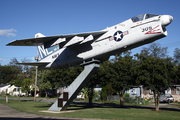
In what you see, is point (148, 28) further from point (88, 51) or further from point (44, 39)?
point (44, 39)

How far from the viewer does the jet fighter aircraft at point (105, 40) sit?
12242mm

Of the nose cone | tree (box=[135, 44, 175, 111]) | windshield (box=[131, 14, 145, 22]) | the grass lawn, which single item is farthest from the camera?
tree (box=[135, 44, 175, 111])

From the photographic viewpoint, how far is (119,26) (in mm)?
14008

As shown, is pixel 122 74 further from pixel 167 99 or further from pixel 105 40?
pixel 167 99

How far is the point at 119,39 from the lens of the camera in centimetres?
1362

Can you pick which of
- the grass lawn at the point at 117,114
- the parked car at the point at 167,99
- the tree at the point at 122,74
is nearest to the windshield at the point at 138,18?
the grass lawn at the point at 117,114

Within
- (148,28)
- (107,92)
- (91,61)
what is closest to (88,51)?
(91,61)

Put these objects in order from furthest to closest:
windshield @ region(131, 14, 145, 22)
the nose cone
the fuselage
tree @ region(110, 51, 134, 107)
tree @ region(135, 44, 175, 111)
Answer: tree @ region(110, 51, 134, 107), tree @ region(135, 44, 175, 111), windshield @ region(131, 14, 145, 22), the fuselage, the nose cone

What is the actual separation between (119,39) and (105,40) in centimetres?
132

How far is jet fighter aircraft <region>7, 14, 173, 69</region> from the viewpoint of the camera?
1224cm

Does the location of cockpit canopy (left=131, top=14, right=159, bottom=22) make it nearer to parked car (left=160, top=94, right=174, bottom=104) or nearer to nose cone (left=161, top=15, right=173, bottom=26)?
nose cone (left=161, top=15, right=173, bottom=26)

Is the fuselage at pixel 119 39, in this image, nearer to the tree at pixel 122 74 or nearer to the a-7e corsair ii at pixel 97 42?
the a-7e corsair ii at pixel 97 42

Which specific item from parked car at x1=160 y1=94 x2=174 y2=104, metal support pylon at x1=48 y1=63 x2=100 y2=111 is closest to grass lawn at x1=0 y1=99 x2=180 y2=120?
metal support pylon at x1=48 y1=63 x2=100 y2=111

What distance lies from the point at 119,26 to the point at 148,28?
8.21 feet
